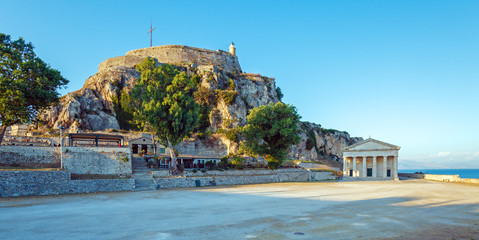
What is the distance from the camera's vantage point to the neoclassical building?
183 feet

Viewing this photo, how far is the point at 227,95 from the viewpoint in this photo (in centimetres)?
A: 7075

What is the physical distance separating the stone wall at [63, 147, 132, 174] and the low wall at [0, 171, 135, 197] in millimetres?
4947

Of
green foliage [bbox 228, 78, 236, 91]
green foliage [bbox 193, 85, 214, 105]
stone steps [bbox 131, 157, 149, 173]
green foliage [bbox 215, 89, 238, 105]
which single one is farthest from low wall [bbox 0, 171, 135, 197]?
green foliage [bbox 228, 78, 236, 91]

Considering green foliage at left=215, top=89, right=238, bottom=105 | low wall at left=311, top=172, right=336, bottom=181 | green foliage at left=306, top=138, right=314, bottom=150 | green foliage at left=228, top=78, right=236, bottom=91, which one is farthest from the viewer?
green foliage at left=306, top=138, right=314, bottom=150

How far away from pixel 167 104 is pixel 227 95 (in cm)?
3231

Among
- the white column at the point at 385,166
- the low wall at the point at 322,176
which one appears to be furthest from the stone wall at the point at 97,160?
the white column at the point at 385,166

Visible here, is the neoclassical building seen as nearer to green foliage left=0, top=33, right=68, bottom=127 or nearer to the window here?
the window

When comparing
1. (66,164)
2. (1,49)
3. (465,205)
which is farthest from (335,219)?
(1,49)

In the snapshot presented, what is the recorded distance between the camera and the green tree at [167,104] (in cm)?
3816

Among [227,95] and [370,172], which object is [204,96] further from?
[370,172]

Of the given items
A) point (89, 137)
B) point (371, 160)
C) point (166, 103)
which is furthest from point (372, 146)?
point (89, 137)

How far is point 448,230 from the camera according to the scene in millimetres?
13656

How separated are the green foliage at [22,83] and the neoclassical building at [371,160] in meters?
51.2

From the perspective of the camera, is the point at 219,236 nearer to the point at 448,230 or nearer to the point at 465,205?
the point at 448,230
